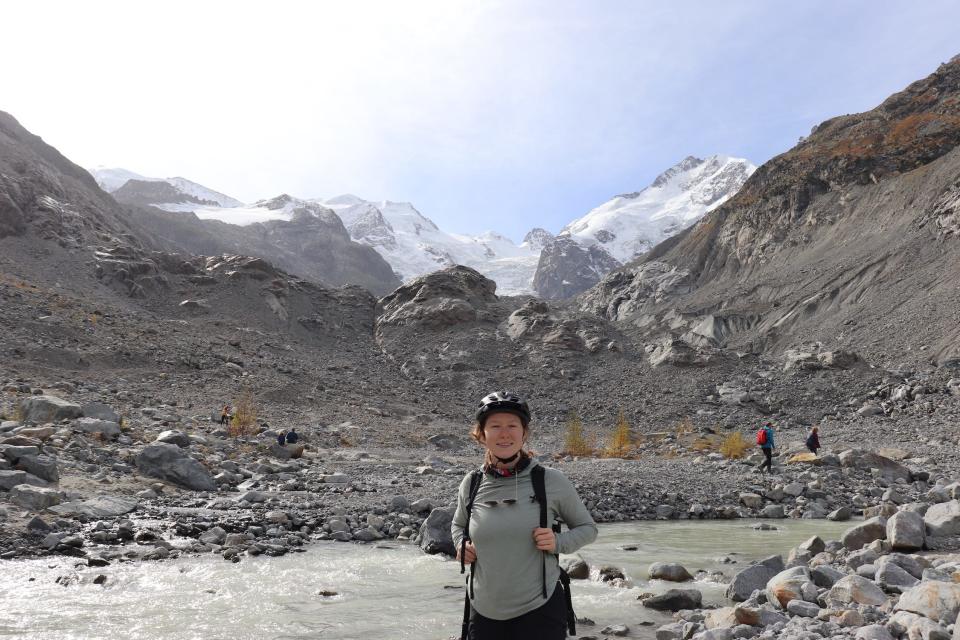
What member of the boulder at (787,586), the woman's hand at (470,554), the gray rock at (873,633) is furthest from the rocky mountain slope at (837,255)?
the woman's hand at (470,554)

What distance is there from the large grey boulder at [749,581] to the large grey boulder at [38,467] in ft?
44.3

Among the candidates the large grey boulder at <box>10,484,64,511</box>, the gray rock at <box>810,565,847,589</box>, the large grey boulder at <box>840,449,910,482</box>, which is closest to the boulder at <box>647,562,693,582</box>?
the gray rock at <box>810,565,847,589</box>

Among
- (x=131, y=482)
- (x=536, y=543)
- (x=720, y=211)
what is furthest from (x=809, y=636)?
(x=720, y=211)

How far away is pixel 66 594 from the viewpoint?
8.48 m

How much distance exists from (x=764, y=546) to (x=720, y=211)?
259ft

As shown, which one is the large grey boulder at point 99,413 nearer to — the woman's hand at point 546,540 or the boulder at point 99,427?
the boulder at point 99,427

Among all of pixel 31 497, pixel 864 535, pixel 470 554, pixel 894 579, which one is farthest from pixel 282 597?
pixel 864 535

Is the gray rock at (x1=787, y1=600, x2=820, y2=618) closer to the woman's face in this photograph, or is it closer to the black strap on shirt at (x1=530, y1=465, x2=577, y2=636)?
the black strap on shirt at (x1=530, y1=465, x2=577, y2=636)

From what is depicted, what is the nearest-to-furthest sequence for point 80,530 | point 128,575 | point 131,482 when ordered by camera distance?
point 128,575 → point 80,530 → point 131,482

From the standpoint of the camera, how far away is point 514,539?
379 cm

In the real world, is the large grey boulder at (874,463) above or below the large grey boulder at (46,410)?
below

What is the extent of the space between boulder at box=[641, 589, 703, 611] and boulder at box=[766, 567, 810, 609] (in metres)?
1.05

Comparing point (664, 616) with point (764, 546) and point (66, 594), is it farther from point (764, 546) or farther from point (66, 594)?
point (66, 594)

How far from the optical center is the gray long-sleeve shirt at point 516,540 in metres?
3.79
